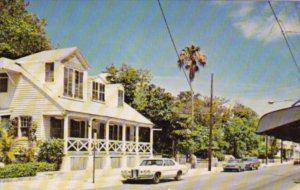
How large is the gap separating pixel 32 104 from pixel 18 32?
2.06 metres

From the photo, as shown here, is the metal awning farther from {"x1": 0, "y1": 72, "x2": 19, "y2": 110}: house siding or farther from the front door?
{"x1": 0, "y1": 72, "x2": 19, "y2": 110}: house siding

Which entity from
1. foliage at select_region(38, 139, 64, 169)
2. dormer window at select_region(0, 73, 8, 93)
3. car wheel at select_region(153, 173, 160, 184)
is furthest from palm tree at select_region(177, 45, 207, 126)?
dormer window at select_region(0, 73, 8, 93)

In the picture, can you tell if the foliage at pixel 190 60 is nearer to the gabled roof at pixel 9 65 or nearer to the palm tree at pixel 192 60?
the palm tree at pixel 192 60

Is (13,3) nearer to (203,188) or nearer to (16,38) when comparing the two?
(16,38)

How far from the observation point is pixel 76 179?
10.0 m

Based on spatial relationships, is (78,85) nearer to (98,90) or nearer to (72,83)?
(72,83)

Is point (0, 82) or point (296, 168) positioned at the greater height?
point (0, 82)

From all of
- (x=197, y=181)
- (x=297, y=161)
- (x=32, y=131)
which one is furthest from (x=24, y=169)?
(x=297, y=161)

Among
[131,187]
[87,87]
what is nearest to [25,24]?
[87,87]

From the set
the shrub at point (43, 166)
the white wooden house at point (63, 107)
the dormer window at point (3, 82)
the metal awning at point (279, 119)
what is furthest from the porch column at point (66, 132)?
the metal awning at point (279, 119)

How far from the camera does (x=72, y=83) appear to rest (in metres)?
12.2

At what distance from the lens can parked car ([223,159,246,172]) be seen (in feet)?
26.9

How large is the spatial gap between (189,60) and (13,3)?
22.1 feet

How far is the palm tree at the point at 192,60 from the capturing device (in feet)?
21.9
